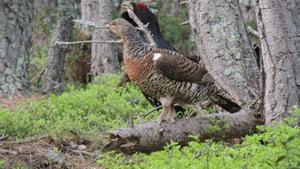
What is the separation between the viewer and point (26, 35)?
12562 millimetres

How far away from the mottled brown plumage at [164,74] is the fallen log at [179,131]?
0.22 m

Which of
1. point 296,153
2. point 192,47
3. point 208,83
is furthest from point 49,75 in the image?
point 296,153

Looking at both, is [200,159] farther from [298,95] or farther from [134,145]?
[298,95]

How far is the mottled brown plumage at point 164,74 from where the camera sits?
8062 mm

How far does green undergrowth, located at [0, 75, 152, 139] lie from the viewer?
9.02 meters

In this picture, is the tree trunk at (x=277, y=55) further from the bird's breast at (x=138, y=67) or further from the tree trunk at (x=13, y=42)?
the tree trunk at (x=13, y=42)

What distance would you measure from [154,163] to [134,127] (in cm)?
171

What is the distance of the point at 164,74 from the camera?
26.6 ft

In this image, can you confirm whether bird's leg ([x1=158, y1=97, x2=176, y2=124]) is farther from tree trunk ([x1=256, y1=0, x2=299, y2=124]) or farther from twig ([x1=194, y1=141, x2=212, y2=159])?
twig ([x1=194, y1=141, x2=212, y2=159])

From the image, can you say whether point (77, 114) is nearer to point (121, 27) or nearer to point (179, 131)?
point (121, 27)

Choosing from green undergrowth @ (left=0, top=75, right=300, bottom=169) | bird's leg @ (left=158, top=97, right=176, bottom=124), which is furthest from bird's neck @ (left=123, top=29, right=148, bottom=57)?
green undergrowth @ (left=0, top=75, right=300, bottom=169)

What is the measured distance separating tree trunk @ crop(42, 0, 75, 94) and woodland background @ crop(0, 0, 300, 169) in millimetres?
22

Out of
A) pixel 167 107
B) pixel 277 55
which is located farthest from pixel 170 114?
pixel 277 55

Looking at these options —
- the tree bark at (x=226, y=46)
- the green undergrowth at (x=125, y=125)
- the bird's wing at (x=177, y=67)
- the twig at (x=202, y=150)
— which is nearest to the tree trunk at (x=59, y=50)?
the green undergrowth at (x=125, y=125)
